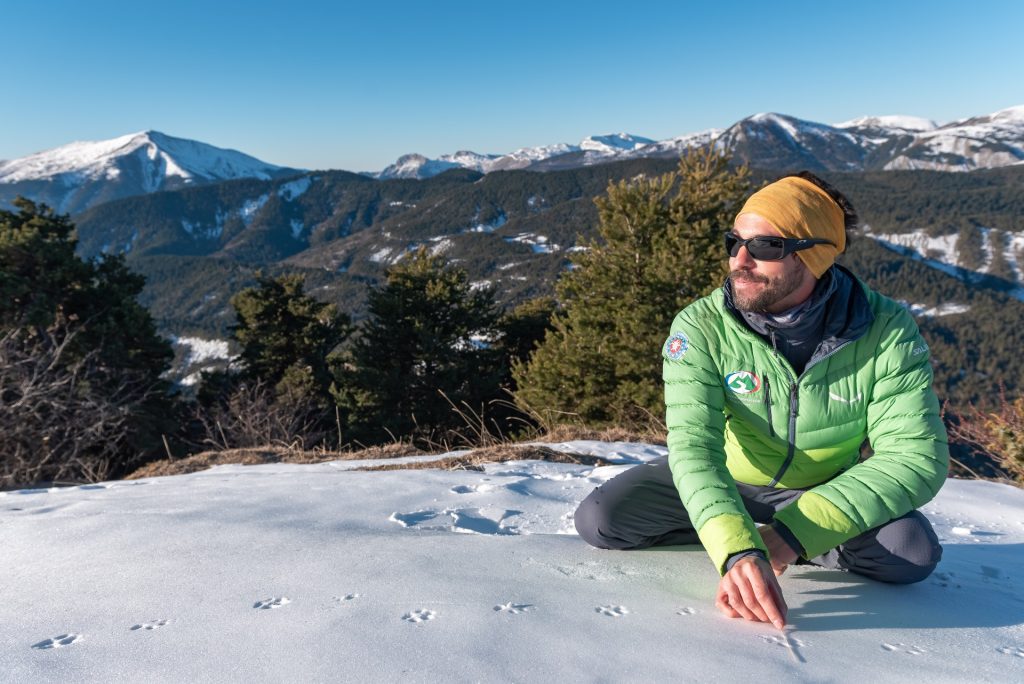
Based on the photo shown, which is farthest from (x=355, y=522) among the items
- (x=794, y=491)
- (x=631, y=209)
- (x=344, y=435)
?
(x=344, y=435)

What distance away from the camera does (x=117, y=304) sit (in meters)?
15.9

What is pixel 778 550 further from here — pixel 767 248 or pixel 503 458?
pixel 503 458

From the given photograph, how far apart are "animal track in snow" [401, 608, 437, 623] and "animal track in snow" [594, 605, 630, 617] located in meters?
0.42

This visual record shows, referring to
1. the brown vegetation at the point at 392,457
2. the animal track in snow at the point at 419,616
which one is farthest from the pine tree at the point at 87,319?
the animal track in snow at the point at 419,616

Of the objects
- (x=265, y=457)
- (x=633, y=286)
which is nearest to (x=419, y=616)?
(x=265, y=457)

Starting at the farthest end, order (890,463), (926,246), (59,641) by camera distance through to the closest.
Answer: (926,246), (890,463), (59,641)

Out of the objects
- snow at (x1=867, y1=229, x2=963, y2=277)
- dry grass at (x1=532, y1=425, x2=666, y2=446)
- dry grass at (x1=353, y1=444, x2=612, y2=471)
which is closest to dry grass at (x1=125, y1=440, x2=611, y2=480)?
dry grass at (x1=353, y1=444, x2=612, y2=471)

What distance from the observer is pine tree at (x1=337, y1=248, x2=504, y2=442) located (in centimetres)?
1770

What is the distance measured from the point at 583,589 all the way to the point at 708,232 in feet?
42.5

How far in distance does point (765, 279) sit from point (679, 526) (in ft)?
3.03

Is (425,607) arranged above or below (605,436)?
above

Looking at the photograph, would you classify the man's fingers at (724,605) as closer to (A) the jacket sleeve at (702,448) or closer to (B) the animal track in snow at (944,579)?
(A) the jacket sleeve at (702,448)

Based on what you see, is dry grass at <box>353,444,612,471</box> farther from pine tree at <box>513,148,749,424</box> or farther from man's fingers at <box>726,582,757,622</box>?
pine tree at <box>513,148,749,424</box>

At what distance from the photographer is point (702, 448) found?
5.72 feet
